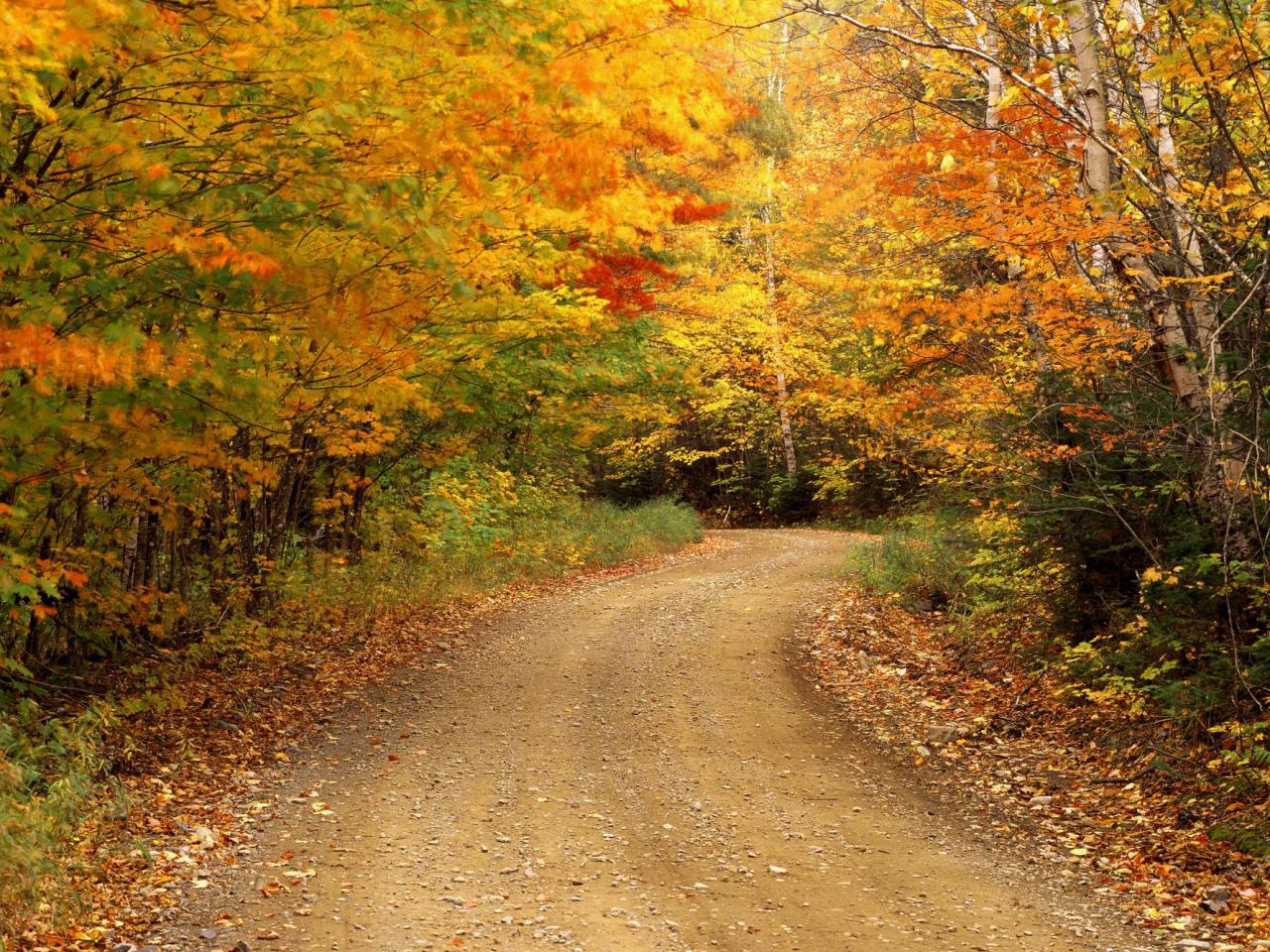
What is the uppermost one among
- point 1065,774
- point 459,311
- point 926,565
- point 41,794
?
point 459,311

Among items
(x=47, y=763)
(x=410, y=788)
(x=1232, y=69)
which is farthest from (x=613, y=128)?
(x=47, y=763)

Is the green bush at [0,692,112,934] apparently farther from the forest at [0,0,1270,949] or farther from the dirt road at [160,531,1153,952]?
the dirt road at [160,531,1153,952]

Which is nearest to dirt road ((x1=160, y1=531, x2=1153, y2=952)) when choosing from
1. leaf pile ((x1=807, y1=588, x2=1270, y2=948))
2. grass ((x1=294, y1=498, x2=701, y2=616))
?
leaf pile ((x1=807, y1=588, x2=1270, y2=948))

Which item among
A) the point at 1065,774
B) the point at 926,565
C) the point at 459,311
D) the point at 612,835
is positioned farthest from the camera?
the point at 926,565

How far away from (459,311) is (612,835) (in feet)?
17.7

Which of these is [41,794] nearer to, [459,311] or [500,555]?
[459,311]

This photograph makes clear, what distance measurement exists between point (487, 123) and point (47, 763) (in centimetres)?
486

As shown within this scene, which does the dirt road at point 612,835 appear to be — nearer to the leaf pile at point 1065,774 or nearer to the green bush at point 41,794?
the leaf pile at point 1065,774

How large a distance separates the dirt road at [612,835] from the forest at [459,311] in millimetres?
1376

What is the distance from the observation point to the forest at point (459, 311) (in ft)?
17.6

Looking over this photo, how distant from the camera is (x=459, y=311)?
9906mm

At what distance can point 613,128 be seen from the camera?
711 cm

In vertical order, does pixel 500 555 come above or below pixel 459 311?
below

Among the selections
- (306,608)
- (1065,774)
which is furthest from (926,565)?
(306,608)
